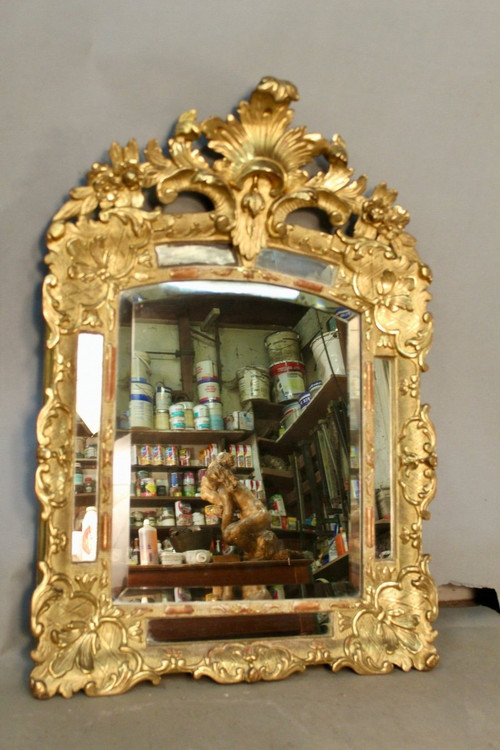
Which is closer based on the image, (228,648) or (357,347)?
(228,648)

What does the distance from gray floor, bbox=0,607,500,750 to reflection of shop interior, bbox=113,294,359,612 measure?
0.16 metres

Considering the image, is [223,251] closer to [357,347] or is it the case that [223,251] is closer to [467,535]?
[357,347]

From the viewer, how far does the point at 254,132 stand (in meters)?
1.42

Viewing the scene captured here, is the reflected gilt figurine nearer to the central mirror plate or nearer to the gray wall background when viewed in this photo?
the central mirror plate

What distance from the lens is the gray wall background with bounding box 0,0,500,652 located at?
136 cm


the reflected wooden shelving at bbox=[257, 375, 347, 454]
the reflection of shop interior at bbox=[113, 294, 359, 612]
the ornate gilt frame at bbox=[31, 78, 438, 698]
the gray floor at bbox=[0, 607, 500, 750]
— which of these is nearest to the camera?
the gray floor at bbox=[0, 607, 500, 750]

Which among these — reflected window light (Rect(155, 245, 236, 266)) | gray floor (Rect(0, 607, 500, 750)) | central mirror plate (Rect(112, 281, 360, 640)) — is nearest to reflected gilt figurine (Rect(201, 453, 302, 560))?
central mirror plate (Rect(112, 281, 360, 640))

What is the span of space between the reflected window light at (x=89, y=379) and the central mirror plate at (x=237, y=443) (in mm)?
39

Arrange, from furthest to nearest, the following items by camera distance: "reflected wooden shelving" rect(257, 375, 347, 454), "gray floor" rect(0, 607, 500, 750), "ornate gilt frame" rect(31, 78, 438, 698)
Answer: "reflected wooden shelving" rect(257, 375, 347, 454) < "ornate gilt frame" rect(31, 78, 438, 698) < "gray floor" rect(0, 607, 500, 750)

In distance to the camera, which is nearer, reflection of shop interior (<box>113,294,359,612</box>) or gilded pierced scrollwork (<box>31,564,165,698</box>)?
gilded pierced scrollwork (<box>31,564,165,698</box>)

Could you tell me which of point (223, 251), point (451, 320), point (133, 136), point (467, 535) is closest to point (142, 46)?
point (133, 136)

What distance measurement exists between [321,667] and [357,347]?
573mm

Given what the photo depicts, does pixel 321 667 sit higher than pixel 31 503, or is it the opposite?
pixel 31 503

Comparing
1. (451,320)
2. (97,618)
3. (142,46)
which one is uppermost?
(142,46)
